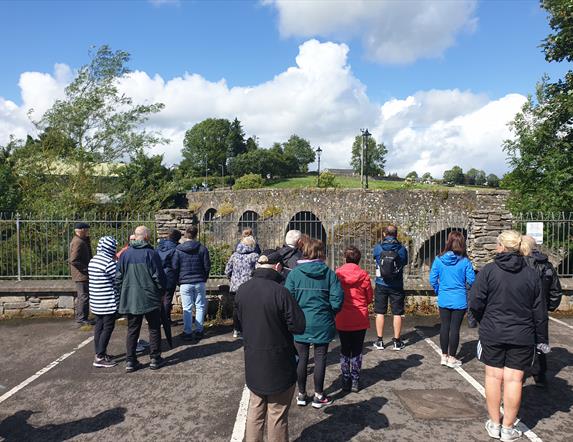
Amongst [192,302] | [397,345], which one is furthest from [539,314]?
[192,302]

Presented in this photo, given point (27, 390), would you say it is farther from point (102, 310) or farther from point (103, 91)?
point (103, 91)

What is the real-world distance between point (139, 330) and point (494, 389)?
4.00 meters

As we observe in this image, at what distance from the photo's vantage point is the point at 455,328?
5320mm

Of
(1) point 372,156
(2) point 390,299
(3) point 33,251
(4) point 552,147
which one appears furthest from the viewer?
(1) point 372,156

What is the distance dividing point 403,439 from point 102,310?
380 centimetres

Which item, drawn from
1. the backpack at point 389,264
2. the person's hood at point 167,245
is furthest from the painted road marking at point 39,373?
the backpack at point 389,264

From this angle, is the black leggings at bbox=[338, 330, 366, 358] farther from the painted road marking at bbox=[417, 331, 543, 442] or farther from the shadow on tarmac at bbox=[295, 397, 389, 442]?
the painted road marking at bbox=[417, 331, 543, 442]

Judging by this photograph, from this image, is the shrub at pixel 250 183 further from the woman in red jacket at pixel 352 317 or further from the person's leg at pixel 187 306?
the woman in red jacket at pixel 352 317

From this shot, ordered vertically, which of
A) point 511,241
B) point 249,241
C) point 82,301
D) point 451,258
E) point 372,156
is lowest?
point 82,301

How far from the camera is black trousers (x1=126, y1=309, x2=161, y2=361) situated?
5199 millimetres

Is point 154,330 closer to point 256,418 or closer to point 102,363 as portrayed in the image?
point 102,363

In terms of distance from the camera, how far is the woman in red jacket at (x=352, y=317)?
4520 millimetres

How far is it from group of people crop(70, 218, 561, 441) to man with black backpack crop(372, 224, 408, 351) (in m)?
0.01

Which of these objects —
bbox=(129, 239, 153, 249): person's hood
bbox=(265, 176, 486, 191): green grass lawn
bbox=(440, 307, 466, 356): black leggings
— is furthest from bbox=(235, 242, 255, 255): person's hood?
bbox=(265, 176, 486, 191): green grass lawn
